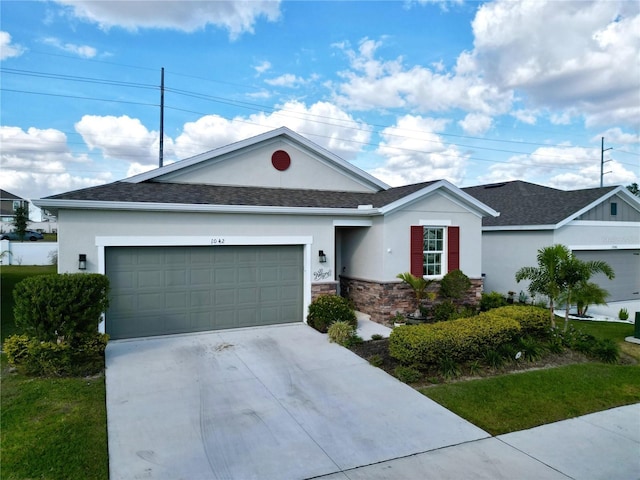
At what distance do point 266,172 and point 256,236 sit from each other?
325 cm

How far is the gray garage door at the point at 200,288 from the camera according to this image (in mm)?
10055

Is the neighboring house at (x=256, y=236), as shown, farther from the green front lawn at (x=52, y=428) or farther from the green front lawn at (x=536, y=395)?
the green front lawn at (x=536, y=395)

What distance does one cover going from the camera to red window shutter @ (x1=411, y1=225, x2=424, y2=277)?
12.8m

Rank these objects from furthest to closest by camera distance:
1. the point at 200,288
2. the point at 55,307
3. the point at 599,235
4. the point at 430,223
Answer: the point at 599,235, the point at 430,223, the point at 200,288, the point at 55,307

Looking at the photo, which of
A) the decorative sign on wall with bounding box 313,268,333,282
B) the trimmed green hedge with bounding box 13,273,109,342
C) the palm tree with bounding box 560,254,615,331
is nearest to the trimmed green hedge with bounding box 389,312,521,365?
the palm tree with bounding box 560,254,615,331

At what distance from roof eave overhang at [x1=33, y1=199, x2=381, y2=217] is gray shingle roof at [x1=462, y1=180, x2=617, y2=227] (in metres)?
8.17

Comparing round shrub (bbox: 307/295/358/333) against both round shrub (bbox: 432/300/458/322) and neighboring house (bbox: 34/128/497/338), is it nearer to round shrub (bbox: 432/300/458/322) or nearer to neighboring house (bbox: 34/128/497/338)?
neighboring house (bbox: 34/128/497/338)

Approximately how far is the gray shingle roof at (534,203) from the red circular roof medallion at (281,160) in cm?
955

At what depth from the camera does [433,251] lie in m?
13.3

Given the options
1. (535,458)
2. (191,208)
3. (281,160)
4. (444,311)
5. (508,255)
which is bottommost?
(535,458)

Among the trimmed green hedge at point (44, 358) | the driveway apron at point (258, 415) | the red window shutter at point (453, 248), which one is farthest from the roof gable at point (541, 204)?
the trimmed green hedge at point (44, 358)

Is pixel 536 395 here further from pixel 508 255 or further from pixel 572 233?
pixel 572 233

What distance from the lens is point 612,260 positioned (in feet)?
58.6

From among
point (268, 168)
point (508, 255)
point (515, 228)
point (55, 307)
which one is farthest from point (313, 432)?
point (508, 255)
